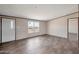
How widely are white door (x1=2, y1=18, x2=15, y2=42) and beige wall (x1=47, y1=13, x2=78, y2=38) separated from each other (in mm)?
4053

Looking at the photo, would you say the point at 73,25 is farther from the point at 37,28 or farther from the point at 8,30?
the point at 8,30

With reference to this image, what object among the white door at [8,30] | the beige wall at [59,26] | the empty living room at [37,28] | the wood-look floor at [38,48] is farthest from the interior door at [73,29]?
the white door at [8,30]

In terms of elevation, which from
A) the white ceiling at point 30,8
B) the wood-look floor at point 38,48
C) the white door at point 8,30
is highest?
the white ceiling at point 30,8

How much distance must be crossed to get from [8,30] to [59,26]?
442cm

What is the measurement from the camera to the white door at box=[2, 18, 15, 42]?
14.9 feet

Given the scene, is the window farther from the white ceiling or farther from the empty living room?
the white ceiling

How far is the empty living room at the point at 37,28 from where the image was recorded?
12.4 feet

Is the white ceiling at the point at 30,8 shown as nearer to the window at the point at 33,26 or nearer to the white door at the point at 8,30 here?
the white door at the point at 8,30

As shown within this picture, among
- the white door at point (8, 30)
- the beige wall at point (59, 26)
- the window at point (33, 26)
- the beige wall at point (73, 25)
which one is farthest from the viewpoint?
the window at point (33, 26)

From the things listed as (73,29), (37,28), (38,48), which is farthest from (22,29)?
(73,29)

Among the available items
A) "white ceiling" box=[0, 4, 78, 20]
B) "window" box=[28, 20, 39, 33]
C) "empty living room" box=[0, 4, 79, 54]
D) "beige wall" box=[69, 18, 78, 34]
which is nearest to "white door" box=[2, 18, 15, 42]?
"empty living room" box=[0, 4, 79, 54]
